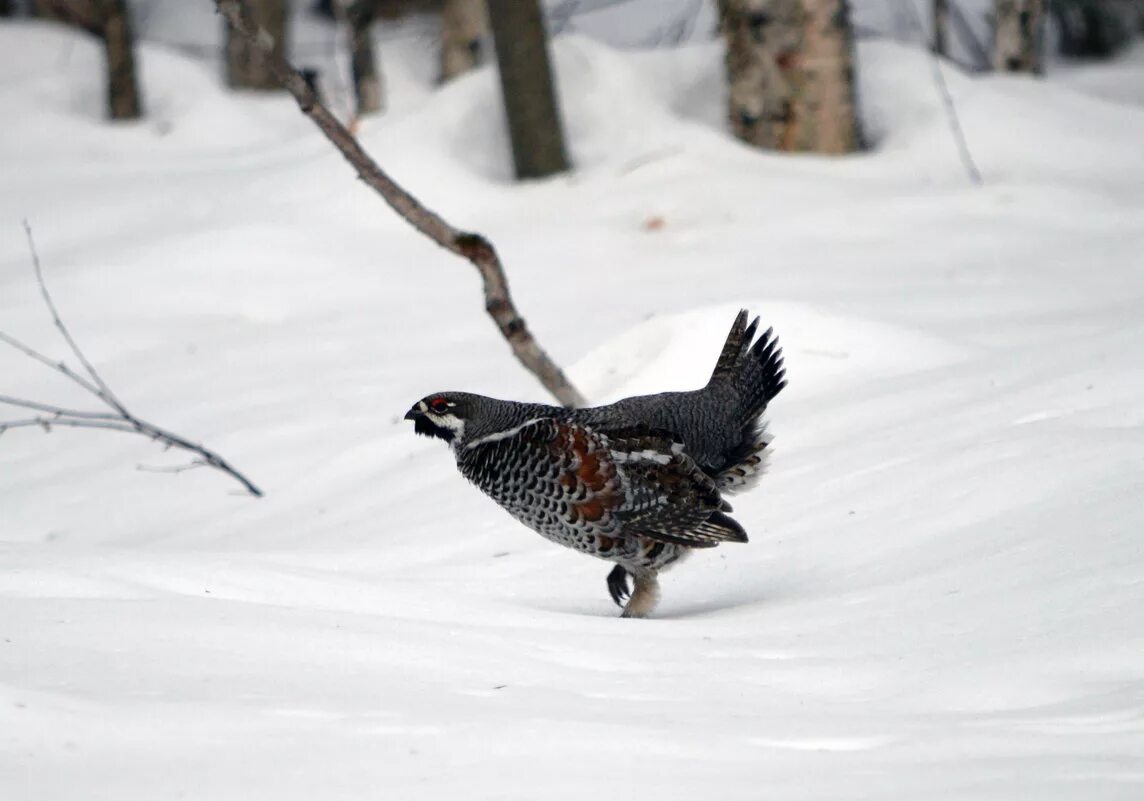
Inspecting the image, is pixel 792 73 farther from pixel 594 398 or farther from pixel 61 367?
pixel 61 367

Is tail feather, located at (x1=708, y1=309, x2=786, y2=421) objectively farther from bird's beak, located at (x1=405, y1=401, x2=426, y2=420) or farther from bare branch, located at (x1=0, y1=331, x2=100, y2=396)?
bare branch, located at (x1=0, y1=331, x2=100, y2=396)

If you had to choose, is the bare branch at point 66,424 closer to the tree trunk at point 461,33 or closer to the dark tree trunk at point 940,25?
the tree trunk at point 461,33

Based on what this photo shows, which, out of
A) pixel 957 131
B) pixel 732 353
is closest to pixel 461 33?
pixel 957 131

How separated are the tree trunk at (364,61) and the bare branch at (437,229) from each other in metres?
Answer: 7.96

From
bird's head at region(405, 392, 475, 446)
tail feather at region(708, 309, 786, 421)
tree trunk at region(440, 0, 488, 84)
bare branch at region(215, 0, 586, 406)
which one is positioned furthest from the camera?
tree trunk at region(440, 0, 488, 84)

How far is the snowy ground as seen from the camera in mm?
2172

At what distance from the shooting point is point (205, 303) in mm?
8422

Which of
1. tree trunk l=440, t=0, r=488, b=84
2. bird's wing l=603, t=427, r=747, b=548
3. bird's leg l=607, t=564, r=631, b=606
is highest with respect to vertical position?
bird's wing l=603, t=427, r=747, b=548

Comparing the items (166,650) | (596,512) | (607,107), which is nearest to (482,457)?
(596,512)

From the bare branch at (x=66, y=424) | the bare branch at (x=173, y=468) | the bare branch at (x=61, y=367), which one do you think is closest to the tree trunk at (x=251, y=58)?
the bare branch at (x=61, y=367)

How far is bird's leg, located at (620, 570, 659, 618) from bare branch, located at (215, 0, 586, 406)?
4.83 ft

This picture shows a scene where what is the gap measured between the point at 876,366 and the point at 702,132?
401 cm

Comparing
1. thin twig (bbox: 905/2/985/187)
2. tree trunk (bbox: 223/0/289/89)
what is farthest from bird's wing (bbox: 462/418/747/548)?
tree trunk (bbox: 223/0/289/89)

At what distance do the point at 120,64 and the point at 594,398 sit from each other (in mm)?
9159
